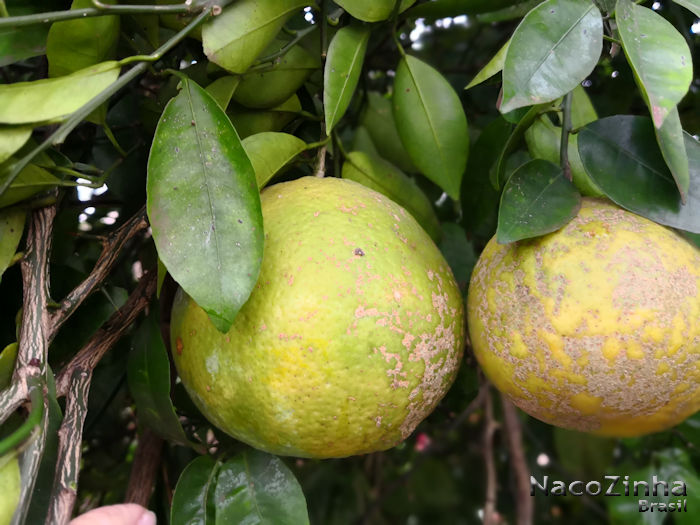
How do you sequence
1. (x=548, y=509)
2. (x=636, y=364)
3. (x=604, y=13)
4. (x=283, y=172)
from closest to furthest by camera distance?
(x=636, y=364) < (x=604, y=13) < (x=283, y=172) < (x=548, y=509)

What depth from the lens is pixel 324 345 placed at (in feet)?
1.98

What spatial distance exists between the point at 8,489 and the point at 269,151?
39cm

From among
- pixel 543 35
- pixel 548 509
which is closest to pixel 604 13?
pixel 543 35

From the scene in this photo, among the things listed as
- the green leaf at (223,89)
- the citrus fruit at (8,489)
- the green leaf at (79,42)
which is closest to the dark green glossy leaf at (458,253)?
the green leaf at (223,89)

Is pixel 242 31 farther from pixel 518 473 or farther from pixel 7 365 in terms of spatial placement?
pixel 518 473

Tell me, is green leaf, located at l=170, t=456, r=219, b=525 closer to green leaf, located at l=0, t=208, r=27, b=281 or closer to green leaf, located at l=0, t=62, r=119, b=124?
green leaf, located at l=0, t=208, r=27, b=281

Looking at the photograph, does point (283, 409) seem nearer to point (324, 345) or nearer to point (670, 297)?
point (324, 345)

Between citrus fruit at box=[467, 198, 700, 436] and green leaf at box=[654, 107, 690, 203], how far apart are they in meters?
0.07

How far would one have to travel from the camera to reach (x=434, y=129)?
778 millimetres

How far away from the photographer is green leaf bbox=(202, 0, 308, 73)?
64 centimetres

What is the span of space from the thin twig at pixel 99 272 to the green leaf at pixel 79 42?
0.52 ft

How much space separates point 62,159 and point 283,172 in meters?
0.24

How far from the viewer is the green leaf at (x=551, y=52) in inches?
22.4

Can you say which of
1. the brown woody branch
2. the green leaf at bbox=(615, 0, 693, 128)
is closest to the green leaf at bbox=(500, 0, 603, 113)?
the green leaf at bbox=(615, 0, 693, 128)
